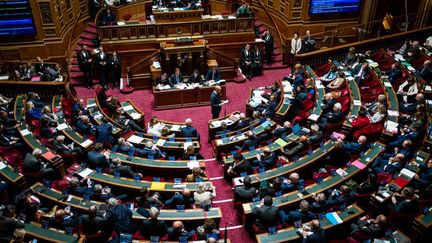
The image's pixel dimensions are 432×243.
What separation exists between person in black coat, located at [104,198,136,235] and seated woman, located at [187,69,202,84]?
22.3 ft

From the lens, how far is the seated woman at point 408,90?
11344 millimetres

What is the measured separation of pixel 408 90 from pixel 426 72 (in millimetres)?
1216

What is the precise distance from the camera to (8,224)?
729 cm

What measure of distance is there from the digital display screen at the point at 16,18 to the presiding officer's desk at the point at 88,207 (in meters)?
7.76

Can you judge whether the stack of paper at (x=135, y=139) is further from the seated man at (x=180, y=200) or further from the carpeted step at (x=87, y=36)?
the carpeted step at (x=87, y=36)

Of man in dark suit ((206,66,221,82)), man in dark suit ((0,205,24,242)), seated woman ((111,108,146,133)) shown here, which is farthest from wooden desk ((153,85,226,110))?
man in dark suit ((0,205,24,242))

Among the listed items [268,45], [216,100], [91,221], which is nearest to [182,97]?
[216,100]

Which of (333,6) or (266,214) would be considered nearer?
(266,214)

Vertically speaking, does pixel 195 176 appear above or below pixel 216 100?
below

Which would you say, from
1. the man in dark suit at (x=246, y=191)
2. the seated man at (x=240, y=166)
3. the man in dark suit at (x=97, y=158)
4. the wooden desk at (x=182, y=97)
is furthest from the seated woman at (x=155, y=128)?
the man in dark suit at (x=246, y=191)

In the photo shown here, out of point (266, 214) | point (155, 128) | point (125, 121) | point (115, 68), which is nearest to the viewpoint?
point (266, 214)

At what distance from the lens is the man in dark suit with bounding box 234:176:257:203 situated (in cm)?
838

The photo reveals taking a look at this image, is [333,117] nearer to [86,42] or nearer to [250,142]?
[250,142]

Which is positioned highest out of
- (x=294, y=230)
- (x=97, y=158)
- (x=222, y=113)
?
(x=97, y=158)
